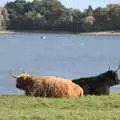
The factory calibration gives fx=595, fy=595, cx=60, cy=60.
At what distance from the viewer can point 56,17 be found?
159 metres

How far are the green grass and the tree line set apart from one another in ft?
414

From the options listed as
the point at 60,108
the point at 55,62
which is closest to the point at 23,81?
the point at 60,108

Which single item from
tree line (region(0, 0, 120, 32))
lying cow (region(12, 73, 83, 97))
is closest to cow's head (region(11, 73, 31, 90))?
lying cow (region(12, 73, 83, 97))

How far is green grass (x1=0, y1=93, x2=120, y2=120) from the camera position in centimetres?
1156

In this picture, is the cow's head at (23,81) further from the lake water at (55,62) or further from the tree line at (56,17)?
the tree line at (56,17)

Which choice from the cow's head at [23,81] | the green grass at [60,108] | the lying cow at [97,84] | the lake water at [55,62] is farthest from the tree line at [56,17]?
the green grass at [60,108]

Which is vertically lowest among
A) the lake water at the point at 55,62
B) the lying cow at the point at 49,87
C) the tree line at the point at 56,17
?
the tree line at the point at 56,17

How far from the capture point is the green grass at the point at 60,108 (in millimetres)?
11562

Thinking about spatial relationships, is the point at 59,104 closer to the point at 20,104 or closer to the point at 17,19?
the point at 20,104

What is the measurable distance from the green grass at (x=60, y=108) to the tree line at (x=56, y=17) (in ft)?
414

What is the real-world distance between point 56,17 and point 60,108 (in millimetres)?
145708

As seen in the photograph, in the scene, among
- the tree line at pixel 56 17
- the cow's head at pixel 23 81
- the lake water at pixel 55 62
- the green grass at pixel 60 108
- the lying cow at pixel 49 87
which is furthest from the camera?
the tree line at pixel 56 17

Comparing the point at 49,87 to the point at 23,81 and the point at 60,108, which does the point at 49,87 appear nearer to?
the point at 23,81

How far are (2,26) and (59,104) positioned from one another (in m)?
141
